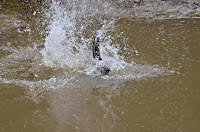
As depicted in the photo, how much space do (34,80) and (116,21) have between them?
13.9 ft

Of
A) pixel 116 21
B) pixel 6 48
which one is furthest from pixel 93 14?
pixel 6 48

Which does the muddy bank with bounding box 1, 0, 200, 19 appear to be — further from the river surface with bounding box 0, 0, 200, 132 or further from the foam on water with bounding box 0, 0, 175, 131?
the foam on water with bounding box 0, 0, 175, 131

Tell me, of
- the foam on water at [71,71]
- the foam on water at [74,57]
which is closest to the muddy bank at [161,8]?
the foam on water at [74,57]

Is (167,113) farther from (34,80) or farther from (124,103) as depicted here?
(34,80)

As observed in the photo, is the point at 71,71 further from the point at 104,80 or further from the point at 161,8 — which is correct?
the point at 161,8

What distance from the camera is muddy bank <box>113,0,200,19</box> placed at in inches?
287

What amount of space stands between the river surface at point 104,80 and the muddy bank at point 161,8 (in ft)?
3.34

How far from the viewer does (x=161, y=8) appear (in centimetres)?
802

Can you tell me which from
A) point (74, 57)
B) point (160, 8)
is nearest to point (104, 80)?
point (74, 57)

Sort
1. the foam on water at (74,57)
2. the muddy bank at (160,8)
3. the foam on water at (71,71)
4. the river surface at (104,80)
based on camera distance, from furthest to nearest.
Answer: the muddy bank at (160,8)
the foam on water at (74,57)
the foam on water at (71,71)
the river surface at (104,80)

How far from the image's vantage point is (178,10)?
7656 mm

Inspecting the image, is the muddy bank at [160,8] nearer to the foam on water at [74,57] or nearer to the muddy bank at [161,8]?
the muddy bank at [161,8]

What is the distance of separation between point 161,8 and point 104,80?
222 inches

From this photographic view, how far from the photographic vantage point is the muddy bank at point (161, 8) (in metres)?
7.29
